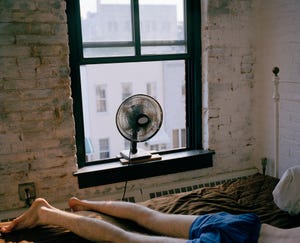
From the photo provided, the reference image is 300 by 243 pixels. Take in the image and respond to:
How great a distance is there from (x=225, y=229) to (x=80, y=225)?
2.34 feet

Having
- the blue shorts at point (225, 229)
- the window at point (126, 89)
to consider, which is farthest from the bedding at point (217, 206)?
the window at point (126, 89)

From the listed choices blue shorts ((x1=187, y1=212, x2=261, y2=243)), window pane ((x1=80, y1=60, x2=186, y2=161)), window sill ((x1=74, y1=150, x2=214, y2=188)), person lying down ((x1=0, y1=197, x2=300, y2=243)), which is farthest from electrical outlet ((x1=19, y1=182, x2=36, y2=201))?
blue shorts ((x1=187, y1=212, x2=261, y2=243))

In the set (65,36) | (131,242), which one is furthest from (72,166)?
(131,242)

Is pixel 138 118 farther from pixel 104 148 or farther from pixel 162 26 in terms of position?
pixel 162 26

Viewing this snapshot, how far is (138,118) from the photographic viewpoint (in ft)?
8.63

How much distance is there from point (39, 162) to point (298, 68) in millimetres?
2098

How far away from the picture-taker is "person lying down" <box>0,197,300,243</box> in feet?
5.23

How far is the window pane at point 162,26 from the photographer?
2.87m

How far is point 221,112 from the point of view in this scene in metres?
3.09

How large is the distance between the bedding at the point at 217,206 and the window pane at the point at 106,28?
1271mm

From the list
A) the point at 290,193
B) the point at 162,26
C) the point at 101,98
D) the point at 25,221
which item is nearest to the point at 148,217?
the point at 25,221

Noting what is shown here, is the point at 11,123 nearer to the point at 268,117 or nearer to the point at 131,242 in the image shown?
the point at 131,242

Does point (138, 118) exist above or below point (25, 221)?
above

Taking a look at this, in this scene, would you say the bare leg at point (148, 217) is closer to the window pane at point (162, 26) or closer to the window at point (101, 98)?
the window at point (101, 98)
